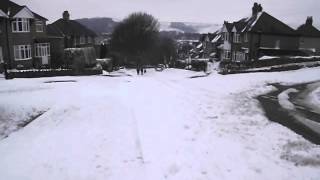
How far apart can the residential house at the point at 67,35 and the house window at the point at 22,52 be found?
19.5 feet

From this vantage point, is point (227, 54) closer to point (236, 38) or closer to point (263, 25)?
point (236, 38)

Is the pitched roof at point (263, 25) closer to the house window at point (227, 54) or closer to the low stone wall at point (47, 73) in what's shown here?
the house window at point (227, 54)

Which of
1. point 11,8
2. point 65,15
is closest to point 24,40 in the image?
point 11,8

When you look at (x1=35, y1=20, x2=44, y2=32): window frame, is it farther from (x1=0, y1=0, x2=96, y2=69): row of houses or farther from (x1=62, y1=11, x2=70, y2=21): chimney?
(x1=62, y1=11, x2=70, y2=21): chimney

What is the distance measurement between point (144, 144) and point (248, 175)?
12.1ft

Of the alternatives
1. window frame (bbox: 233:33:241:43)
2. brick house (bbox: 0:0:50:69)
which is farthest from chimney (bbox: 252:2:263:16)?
brick house (bbox: 0:0:50:69)

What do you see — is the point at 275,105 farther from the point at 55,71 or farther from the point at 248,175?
the point at 55,71

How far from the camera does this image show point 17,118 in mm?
16656

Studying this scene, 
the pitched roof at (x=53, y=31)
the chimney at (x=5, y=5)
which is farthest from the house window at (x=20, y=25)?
the pitched roof at (x=53, y=31)

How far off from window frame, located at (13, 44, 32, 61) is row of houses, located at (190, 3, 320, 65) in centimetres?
2653

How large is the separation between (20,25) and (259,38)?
31.7 meters

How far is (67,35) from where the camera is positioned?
5500 centimetres

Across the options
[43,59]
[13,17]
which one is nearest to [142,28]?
[43,59]

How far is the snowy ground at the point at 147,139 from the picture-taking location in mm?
9305
